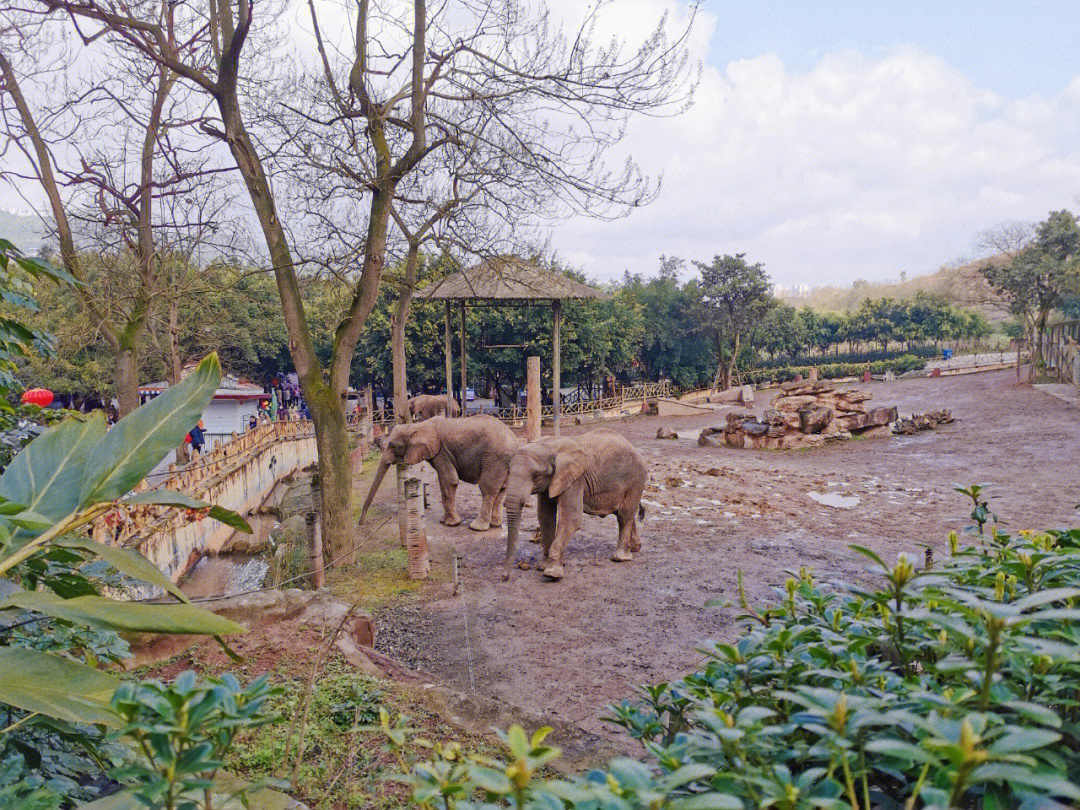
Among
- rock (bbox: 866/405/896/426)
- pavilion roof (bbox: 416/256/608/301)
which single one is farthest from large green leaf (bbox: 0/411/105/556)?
rock (bbox: 866/405/896/426)

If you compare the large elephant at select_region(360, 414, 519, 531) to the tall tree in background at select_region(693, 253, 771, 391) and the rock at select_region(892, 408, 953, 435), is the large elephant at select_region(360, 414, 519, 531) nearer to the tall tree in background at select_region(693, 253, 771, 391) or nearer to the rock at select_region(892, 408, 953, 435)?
the rock at select_region(892, 408, 953, 435)

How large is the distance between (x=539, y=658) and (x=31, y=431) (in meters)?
4.10

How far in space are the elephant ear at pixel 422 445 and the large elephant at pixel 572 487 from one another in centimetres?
243

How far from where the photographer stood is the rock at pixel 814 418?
17.4 metres

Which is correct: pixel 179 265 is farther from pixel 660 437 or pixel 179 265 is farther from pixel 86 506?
pixel 86 506

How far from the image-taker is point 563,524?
8031mm

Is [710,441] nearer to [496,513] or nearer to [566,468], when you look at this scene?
[496,513]

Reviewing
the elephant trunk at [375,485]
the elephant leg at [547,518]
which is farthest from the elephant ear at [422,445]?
the elephant leg at [547,518]

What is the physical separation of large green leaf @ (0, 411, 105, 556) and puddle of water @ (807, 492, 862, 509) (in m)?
11.6

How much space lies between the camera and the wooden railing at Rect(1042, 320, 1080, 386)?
22866 mm

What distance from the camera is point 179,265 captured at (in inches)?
577

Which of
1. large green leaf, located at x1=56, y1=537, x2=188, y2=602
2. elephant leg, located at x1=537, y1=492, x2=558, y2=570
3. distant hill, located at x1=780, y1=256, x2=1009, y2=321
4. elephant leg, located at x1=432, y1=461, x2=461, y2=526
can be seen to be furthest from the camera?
distant hill, located at x1=780, y1=256, x2=1009, y2=321

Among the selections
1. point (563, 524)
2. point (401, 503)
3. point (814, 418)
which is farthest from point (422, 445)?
point (814, 418)

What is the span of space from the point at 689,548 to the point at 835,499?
4122 millimetres
